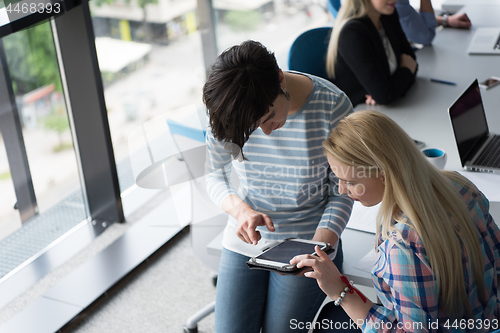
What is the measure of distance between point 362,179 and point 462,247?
267 millimetres

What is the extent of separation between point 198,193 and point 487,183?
3.30 ft

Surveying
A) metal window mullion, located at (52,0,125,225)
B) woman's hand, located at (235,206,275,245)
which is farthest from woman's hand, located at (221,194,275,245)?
metal window mullion, located at (52,0,125,225)

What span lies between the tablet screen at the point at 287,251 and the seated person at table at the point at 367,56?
1.16 metres

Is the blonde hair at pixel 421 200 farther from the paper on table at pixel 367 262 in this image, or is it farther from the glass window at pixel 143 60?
the glass window at pixel 143 60

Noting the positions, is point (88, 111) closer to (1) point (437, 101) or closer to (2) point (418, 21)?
(1) point (437, 101)

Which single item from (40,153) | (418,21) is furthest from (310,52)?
(40,153)

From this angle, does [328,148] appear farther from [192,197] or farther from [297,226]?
[192,197]

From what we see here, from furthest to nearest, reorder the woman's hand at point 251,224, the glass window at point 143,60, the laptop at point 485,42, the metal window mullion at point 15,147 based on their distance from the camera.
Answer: the glass window at point 143,60, the laptop at point 485,42, the metal window mullion at point 15,147, the woman's hand at point 251,224

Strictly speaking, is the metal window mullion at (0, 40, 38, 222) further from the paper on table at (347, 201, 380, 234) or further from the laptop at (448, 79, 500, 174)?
the laptop at (448, 79, 500, 174)

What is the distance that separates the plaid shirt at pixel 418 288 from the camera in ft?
3.39

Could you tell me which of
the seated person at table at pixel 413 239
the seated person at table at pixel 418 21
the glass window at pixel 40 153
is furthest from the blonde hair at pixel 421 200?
the seated person at table at pixel 418 21

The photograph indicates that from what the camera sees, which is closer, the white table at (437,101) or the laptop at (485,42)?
the white table at (437,101)

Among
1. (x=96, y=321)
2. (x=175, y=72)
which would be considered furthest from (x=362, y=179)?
(x=175, y=72)

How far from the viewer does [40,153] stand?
8.43ft
